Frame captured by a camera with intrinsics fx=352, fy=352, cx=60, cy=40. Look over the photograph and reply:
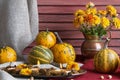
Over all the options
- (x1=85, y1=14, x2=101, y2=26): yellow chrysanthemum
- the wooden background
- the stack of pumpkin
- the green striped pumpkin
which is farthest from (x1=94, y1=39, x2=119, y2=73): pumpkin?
the wooden background

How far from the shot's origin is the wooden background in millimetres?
1600

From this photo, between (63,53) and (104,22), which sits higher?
(104,22)

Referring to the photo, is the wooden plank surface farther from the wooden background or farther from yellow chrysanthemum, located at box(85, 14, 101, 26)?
yellow chrysanthemum, located at box(85, 14, 101, 26)

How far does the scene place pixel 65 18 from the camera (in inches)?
63.3

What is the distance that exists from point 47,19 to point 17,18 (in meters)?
0.20

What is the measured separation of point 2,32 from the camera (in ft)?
4.87

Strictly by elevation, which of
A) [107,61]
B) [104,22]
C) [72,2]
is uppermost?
[72,2]

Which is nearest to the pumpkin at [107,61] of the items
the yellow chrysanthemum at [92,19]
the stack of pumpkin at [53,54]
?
the stack of pumpkin at [53,54]

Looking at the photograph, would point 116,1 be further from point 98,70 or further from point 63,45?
point 98,70

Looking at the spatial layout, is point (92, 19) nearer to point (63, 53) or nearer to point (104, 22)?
point (104, 22)

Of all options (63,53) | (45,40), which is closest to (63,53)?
(63,53)

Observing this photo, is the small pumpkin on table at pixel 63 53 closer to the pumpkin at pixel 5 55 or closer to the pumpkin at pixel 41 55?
the pumpkin at pixel 41 55

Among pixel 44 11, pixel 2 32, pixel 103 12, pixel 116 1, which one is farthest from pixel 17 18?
pixel 116 1

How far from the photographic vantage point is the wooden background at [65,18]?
1600 mm
